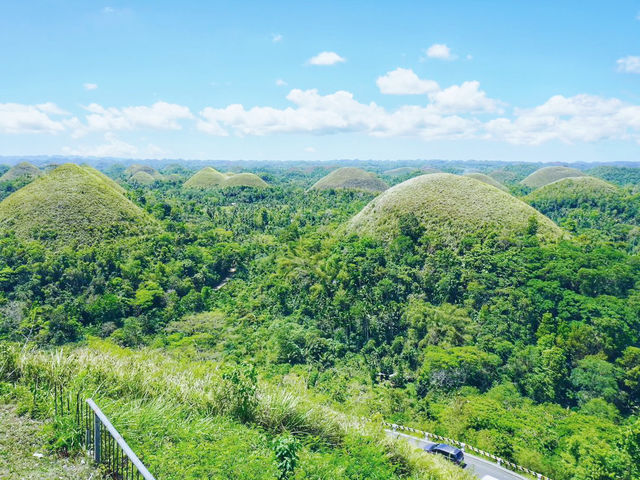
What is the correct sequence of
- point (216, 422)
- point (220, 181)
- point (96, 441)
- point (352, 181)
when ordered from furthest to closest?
point (352, 181), point (220, 181), point (216, 422), point (96, 441)

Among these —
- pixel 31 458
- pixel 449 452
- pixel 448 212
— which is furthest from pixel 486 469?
pixel 448 212

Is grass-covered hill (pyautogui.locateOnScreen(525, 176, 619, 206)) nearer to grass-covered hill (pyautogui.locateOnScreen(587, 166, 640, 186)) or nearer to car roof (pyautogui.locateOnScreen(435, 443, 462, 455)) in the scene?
grass-covered hill (pyautogui.locateOnScreen(587, 166, 640, 186))

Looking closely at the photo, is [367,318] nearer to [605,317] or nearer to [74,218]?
[605,317]

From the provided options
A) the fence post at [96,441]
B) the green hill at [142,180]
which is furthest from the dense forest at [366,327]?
the green hill at [142,180]

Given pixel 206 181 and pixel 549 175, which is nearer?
pixel 206 181

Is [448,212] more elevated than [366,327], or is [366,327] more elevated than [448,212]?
[448,212]

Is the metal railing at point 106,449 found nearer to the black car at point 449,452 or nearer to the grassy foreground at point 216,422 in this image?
the grassy foreground at point 216,422

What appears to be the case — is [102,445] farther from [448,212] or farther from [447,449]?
[448,212]
